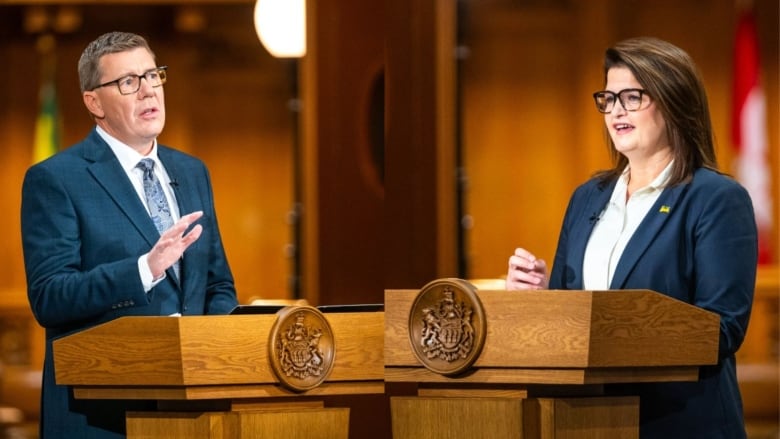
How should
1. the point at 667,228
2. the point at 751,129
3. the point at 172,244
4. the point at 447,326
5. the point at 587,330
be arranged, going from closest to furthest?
the point at 587,330, the point at 447,326, the point at 172,244, the point at 667,228, the point at 751,129

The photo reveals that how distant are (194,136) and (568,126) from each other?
7.04 feet

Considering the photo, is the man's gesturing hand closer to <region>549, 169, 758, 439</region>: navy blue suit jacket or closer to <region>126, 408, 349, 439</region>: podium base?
<region>126, 408, 349, 439</region>: podium base

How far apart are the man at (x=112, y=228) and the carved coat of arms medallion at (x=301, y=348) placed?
0.27 meters

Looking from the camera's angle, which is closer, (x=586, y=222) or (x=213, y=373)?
(x=213, y=373)

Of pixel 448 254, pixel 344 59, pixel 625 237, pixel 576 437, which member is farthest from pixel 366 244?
pixel 448 254

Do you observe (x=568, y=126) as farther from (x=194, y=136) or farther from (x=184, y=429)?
(x=184, y=429)

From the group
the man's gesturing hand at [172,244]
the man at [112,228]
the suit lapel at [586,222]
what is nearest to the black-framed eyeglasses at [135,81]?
the man at [112,228]

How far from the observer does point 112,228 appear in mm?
3004

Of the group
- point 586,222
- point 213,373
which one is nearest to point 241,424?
point 213,373

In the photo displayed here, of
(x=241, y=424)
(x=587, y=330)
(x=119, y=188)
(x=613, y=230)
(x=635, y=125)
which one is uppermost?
(x=635, y=125)

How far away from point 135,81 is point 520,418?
1.17 m

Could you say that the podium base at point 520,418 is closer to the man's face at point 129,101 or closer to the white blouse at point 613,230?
the white blouse at point 613,230

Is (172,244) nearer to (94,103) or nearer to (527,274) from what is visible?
(94,103)

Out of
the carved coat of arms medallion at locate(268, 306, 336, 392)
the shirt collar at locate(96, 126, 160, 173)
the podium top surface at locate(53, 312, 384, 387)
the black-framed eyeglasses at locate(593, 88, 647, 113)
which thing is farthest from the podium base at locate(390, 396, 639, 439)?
the shirt collar at locate(96, 126, 160, 173)
